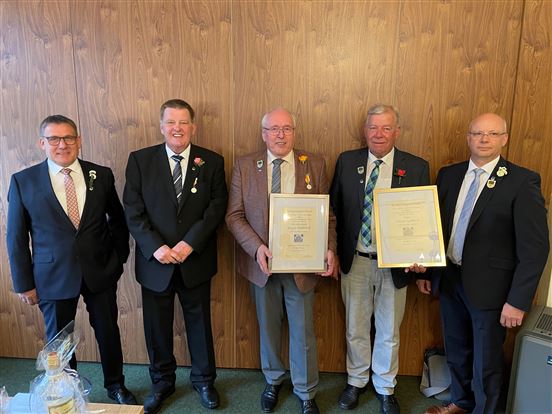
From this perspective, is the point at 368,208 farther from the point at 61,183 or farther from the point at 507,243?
the point at 61,183

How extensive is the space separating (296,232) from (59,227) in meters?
1.27

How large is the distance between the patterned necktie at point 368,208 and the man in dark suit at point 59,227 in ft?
4.82

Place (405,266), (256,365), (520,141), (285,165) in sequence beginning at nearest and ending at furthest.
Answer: (405,266)
(285,165)
(520,141)
(256,365)

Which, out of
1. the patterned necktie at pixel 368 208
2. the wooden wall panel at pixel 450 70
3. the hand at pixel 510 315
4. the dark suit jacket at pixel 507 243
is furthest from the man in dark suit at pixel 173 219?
the hand at pixel 510 315

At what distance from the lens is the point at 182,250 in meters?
2.32

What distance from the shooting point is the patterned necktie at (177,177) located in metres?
2.38

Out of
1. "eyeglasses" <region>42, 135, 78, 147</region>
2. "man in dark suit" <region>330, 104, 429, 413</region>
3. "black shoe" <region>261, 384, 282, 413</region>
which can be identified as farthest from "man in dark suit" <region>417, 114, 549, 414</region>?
"eyeglasses" <region>42, 135, 78, 147</region>

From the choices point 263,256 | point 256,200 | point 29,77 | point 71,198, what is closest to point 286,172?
point 256,200

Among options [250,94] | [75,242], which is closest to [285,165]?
[250,94]

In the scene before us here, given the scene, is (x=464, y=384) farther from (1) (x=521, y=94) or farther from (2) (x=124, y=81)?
(2) (x=124, y=81)

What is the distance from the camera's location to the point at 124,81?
8.87 feet

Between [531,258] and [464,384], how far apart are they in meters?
0.90

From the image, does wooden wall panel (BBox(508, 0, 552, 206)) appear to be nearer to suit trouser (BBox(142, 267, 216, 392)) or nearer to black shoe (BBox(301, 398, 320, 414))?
black shoe (BBox(301, 398, 320, 414))

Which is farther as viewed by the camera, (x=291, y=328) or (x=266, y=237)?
(x=291, y=328)
